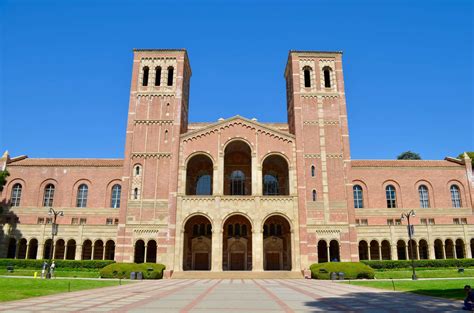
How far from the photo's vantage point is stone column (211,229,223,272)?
3925 centimetres

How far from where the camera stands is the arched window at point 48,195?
48062mm

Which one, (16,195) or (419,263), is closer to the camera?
(419,263)

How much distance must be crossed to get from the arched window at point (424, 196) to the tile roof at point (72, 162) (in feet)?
131

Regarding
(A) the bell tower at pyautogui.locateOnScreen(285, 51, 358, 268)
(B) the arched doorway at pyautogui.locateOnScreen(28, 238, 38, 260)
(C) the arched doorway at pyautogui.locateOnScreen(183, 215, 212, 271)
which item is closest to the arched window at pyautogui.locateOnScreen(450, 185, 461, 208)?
(A) the bell tower at pyautogui.locateOnScreen(285, 51, 358, 268)

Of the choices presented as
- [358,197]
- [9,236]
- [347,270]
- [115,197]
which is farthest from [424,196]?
[9,236]

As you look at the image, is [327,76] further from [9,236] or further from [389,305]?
[9,236]

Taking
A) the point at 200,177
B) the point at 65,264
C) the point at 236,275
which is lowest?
the point at 236,275

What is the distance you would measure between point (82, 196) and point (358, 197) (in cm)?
3624

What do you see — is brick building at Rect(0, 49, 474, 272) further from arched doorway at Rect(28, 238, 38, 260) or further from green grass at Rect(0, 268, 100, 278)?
green grass at Rect(0, 268, 100, 278)

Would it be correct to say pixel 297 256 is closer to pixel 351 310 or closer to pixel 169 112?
pixel 169 112

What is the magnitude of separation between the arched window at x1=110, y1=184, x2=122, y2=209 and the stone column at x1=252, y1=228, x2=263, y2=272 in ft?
62.8

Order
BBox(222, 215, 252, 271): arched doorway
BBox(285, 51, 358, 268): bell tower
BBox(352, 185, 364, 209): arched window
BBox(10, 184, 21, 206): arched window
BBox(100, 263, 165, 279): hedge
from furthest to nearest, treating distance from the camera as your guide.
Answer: BBox(352, 185, 364, 209): arched window, BBox(10, 184, 21, 206): arched window, BBox(222, 215, 252, 271): arched doorway, BBox(285, 51, 358, 268): bell tower, BBox(100, 263, 165, 279): hedge

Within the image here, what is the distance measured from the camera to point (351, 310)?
13.1 meters

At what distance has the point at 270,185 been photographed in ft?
159
